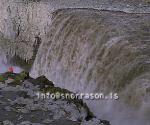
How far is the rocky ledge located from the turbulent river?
48 cm

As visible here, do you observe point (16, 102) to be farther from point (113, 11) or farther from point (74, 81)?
point (113, 11)

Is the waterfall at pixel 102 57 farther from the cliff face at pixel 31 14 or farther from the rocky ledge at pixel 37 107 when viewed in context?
the cliff face at pixel 31 14

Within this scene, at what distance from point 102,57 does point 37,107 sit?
253 cm

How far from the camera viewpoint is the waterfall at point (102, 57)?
11422 mm

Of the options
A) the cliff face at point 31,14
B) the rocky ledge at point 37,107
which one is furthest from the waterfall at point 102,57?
the cliff face at point 31,14

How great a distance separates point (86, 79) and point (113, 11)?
17.4 ft

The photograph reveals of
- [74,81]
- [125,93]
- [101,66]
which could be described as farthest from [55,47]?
[125,93]

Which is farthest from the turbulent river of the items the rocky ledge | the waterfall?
the rocky ledge

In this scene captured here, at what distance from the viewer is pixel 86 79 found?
46.3ft

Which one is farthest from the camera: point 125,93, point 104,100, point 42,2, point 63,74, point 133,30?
point 42,2

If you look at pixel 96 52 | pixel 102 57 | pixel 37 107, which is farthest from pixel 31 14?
pixel 37 107

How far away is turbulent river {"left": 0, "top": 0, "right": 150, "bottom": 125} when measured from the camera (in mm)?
11398

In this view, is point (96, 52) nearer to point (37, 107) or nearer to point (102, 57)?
point (102, 57)

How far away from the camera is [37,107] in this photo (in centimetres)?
1302
